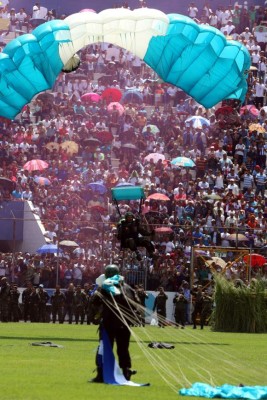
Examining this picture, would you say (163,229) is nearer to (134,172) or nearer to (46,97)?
(134,172)

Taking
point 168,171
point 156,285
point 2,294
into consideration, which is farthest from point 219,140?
point 2,294

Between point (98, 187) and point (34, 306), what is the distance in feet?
13.7

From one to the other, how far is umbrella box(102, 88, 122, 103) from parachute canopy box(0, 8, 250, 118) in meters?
15.0

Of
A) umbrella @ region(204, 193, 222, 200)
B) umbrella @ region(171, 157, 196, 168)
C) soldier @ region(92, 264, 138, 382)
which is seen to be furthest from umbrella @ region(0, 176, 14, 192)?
soldier @ region(92, 264, 138, 382)

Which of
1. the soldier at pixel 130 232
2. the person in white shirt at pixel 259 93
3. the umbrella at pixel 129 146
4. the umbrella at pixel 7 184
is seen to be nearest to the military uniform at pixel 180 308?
the umbrella at pixel 7 184

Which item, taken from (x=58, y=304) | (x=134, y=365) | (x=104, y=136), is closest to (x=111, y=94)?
(x=104, y=136)

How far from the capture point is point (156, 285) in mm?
38188

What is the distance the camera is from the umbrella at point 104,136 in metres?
42.0

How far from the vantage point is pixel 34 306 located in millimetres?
37375

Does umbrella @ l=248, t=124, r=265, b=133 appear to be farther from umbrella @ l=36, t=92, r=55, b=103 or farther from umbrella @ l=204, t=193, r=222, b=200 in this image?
umbrella @ l=36, t=92, r=55, b=103

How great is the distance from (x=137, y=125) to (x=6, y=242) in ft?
19.7

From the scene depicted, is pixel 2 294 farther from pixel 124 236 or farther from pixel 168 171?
pixel 124 236

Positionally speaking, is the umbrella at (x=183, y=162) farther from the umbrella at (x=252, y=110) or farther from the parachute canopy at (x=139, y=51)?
the parachute canopy at (x=139, y=51)

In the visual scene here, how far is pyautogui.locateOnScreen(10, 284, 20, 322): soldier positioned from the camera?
→ 3700cm
